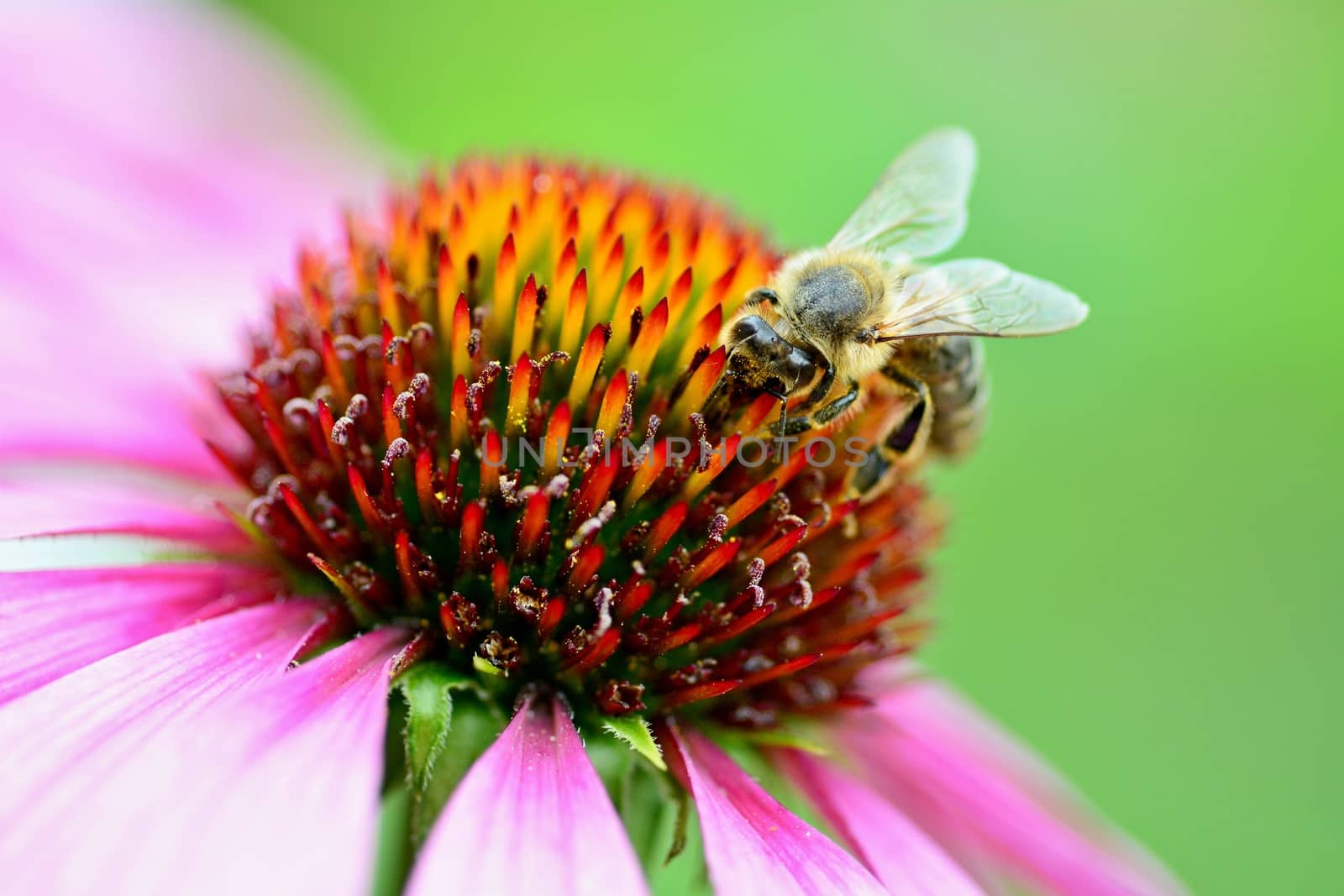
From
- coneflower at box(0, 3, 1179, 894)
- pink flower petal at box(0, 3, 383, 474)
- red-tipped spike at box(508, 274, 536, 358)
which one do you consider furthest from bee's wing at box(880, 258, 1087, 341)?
pink flower petal at box(0, 3, 383, 474)

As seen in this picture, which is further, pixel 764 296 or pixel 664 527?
pixel 764 296

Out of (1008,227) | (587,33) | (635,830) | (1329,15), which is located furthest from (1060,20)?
(635,830)

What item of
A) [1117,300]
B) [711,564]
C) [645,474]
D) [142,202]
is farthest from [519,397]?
[1117,300]

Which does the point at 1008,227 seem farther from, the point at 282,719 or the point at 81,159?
the point at 282,719

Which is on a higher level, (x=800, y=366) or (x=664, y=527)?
(x=800, y=366)

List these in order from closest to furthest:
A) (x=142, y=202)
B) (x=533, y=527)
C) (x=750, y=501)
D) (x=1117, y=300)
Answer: (x=533, y=527) → (x=750, y=501) → (x=142, y=202) → (x=1117, y=300)

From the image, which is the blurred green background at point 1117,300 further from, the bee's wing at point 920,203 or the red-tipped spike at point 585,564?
the red-tipped spike at point 585,564

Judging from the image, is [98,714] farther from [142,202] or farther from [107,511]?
[142,202]
